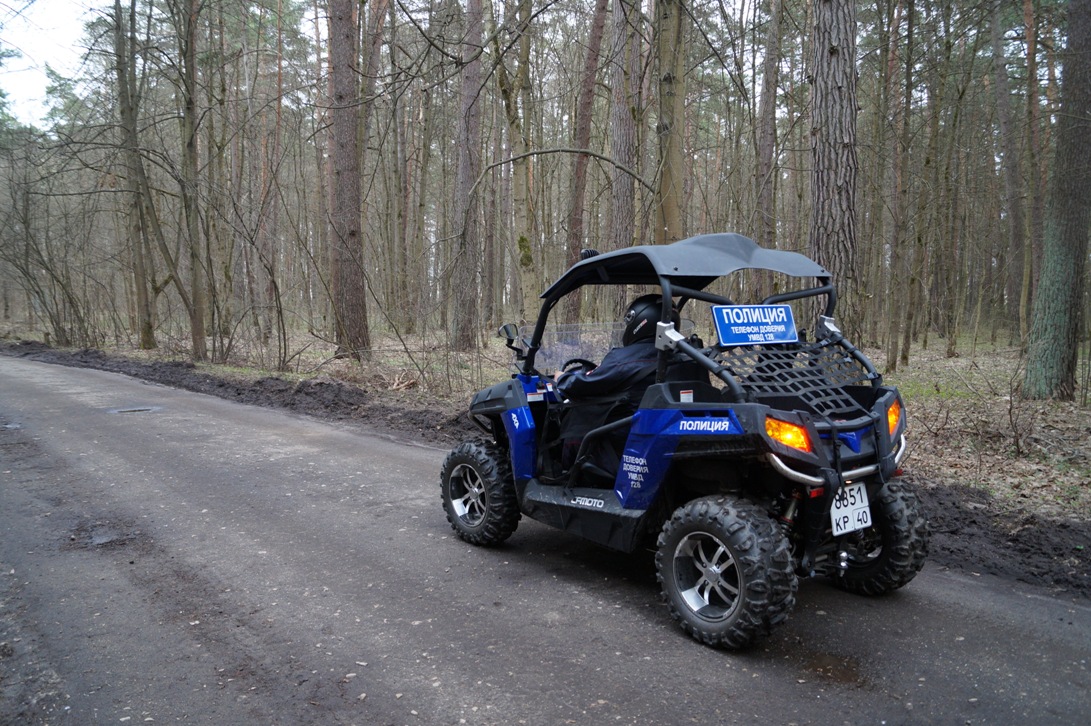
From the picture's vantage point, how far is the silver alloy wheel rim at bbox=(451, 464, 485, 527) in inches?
196

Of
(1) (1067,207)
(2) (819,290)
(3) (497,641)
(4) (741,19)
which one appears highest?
(4) (741,19)

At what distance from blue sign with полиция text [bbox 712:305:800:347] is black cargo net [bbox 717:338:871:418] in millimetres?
50

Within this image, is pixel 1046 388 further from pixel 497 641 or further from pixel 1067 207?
pixel 497 641

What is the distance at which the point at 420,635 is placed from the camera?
3.60 m

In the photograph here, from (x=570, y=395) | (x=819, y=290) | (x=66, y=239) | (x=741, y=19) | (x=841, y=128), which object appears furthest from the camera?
(x=66, y=239)

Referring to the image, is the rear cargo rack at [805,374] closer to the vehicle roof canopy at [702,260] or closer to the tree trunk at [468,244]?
the vehicle roof canopy at [702,260]

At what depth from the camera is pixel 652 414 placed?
368 cm

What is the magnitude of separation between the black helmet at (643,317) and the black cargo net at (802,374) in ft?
1.92

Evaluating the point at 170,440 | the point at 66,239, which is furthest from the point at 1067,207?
the point at 66,239

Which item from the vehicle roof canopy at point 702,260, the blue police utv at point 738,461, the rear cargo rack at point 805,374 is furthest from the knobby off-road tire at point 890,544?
the vehicle roof canopy at point 702,260

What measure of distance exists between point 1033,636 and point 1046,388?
7300mm

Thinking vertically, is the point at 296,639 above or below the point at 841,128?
below

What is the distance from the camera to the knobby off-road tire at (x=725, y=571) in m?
3.21

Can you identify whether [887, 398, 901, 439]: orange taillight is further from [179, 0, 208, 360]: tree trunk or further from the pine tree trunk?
[179, 0, 208, 360]: tree trunk
